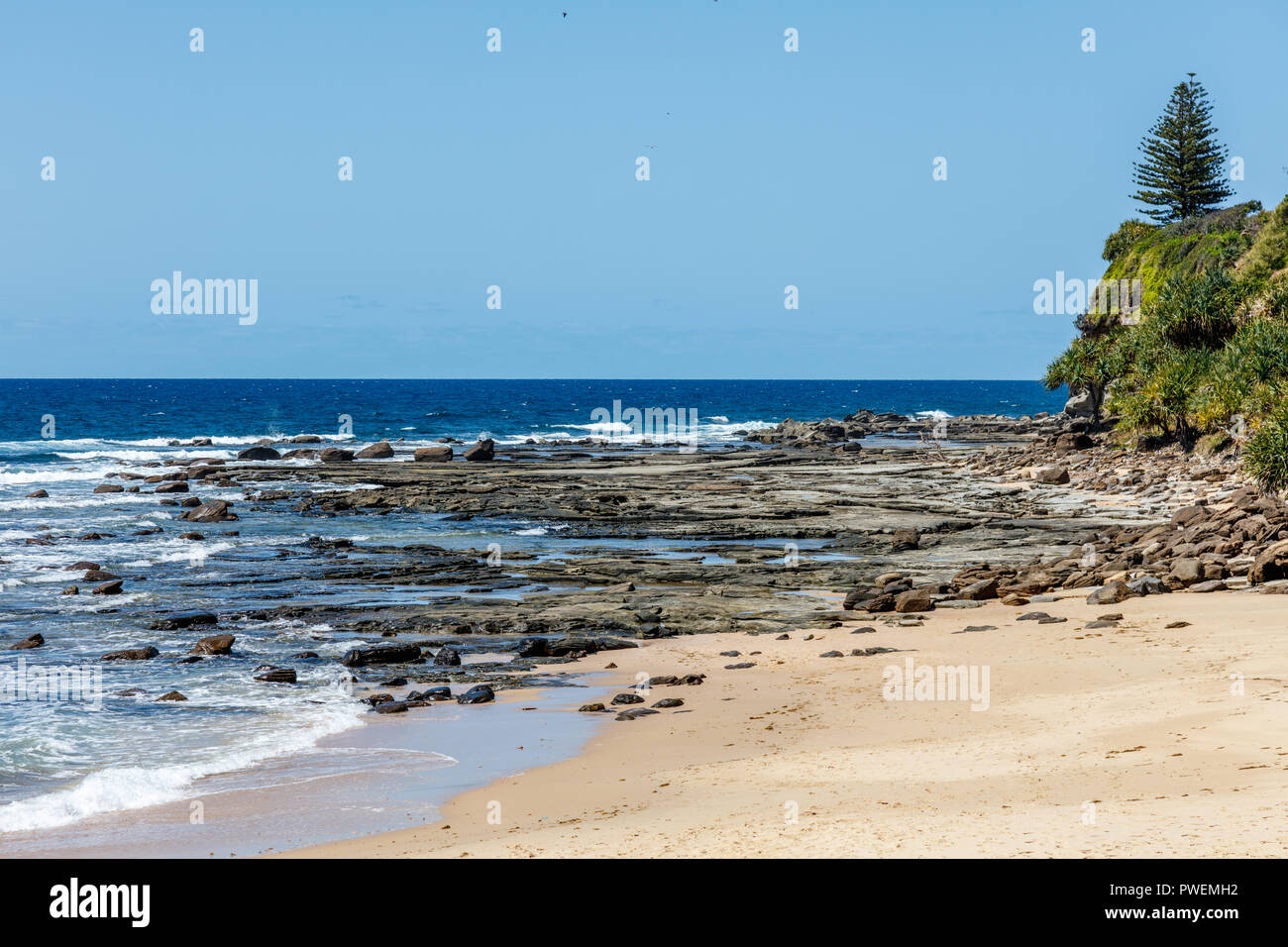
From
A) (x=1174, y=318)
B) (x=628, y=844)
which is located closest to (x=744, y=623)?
(x=628, y=844)

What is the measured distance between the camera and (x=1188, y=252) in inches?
2234

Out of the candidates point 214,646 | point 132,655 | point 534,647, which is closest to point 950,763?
point 534,647

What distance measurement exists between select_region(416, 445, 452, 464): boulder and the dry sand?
44.6m

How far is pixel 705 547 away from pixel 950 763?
20229 mm

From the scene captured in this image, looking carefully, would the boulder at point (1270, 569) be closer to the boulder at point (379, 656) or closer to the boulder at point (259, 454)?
the boulder at point (379, 656)

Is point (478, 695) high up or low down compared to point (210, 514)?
Result: down

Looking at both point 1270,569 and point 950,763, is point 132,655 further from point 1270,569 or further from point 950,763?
point 1270,569

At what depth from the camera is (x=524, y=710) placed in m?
15.0

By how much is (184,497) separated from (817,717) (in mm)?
37073

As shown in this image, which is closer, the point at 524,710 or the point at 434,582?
the point at 524,710

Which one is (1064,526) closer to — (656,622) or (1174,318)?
(656,622)

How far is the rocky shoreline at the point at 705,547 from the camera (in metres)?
19.5

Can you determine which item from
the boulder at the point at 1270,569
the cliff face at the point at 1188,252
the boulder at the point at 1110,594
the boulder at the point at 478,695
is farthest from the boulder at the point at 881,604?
the cliff face at the point at 1188,252

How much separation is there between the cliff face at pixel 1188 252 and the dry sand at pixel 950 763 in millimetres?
35042
